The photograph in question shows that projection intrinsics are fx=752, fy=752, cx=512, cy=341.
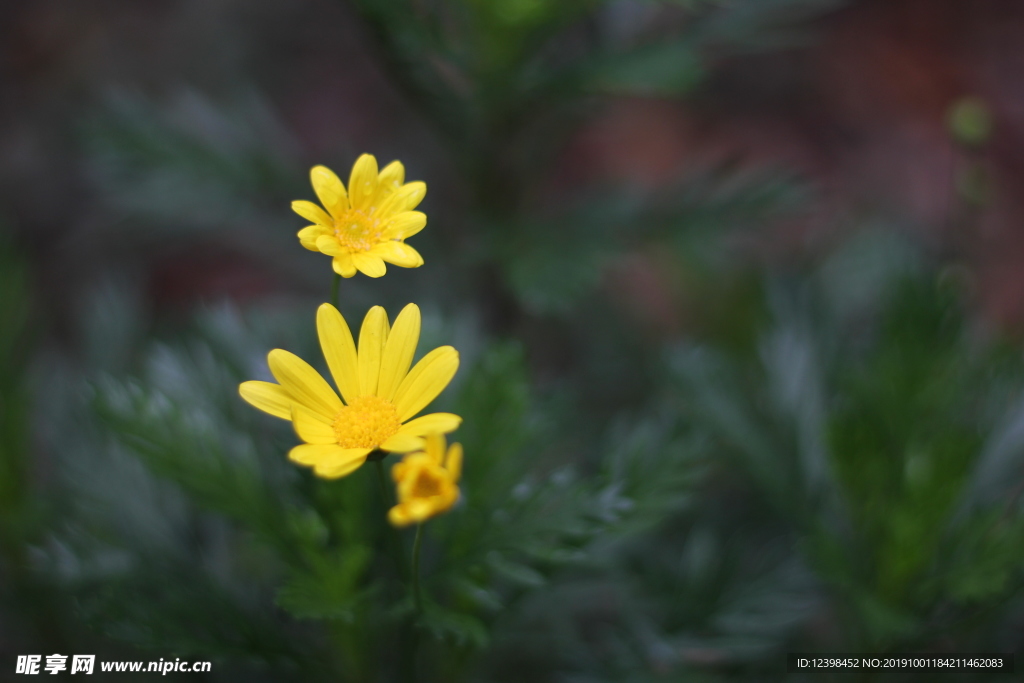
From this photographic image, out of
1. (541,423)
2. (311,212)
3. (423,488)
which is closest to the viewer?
(423,488)

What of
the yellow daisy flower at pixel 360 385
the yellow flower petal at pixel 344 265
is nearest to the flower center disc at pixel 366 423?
the yellow daisy flower at pixel 360 385

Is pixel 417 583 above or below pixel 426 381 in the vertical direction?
below

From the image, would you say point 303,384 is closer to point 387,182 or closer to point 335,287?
point 335,287

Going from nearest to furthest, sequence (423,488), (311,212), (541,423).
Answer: (423,488)
(311,212)
(541,423)

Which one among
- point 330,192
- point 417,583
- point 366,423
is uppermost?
point 330,192

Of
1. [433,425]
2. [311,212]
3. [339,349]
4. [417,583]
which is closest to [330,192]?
[311,212]

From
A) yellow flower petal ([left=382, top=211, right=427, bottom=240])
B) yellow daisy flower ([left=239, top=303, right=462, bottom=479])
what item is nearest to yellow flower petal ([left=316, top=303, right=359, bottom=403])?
yellow daisy flower ([left=239, top=303, right=462, bottom=479])

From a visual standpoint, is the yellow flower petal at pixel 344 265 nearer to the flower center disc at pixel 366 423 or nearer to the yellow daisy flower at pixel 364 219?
the yellow daisy flower at pixel 364 219
